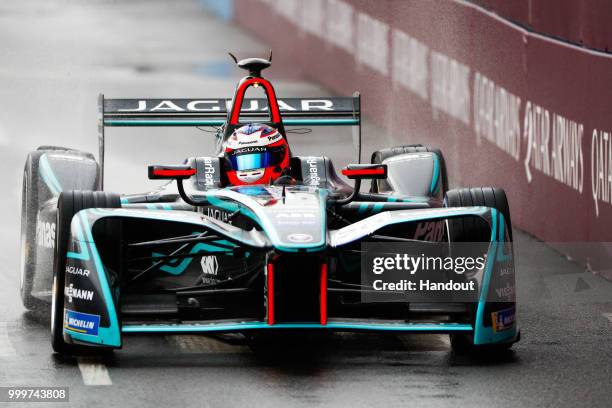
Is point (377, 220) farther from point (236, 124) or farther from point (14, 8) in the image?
point (14, 8)

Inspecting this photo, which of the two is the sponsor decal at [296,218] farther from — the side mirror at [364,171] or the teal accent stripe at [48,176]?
the teal accent stripe at [48,176]

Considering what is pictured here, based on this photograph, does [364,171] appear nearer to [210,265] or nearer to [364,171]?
[364,171]

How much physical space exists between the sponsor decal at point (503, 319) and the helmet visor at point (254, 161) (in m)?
2.30

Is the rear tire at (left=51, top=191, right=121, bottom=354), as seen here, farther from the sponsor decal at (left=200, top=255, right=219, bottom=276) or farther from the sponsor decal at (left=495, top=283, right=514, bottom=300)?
the sponsor decal at (left=495, top=283, right=514, bottom=300)

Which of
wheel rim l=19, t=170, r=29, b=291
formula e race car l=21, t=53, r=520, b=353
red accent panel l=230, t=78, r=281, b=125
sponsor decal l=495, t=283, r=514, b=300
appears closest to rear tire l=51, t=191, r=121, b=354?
formula e race car l=21, t=53, r=520, b=353

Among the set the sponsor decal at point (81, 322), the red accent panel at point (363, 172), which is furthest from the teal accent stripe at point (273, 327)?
the red accent panel at point (363, 172)

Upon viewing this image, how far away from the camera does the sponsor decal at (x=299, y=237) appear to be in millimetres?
8555

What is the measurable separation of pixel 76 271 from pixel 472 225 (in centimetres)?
227

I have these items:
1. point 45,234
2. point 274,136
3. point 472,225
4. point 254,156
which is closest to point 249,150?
point 254,156

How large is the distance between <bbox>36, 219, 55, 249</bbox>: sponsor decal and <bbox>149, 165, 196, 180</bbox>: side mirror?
1.30 meters

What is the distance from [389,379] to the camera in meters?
8.32

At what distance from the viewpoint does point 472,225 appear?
9133 mm

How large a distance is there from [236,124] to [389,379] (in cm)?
343

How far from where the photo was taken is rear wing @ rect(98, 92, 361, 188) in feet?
40.0
